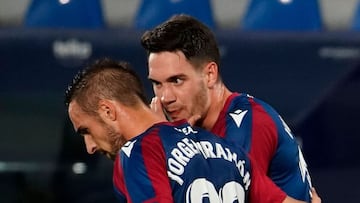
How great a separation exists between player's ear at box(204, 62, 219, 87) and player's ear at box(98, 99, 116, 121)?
0.27m

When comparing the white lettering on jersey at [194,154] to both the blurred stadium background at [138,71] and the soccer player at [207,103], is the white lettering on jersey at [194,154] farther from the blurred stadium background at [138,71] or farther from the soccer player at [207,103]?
the blurred stadium background at [138,71]

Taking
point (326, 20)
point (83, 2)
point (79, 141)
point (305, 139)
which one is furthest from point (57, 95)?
point (326, 20)

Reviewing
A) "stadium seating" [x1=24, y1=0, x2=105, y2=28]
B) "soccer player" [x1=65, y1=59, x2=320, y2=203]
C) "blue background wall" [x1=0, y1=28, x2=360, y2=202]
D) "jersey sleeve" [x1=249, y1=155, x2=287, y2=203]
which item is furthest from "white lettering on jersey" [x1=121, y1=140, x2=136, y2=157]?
"stadium seating" [x1=24, y1=0, x2=105, y2=28]

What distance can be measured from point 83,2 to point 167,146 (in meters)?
1.38

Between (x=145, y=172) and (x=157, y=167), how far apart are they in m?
0.02

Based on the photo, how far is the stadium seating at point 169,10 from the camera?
2.78 meters

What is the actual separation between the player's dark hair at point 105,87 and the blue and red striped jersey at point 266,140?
197 millimetres

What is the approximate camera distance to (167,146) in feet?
4.75

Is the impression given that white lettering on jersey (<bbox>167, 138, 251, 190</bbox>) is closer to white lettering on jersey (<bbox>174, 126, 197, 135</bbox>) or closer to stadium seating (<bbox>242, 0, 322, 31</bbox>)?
white lettering on jersey (<bbox>174, 126, 197, 135</bbox>)

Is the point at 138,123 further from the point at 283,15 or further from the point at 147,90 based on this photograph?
the point at 283,15

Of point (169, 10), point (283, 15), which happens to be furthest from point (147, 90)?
point (283, 15)

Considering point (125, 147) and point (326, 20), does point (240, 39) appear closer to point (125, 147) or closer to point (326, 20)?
point (326, 20)

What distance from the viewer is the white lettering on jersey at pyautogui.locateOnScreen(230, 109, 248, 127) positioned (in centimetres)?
166

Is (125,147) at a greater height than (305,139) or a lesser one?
→ greater
